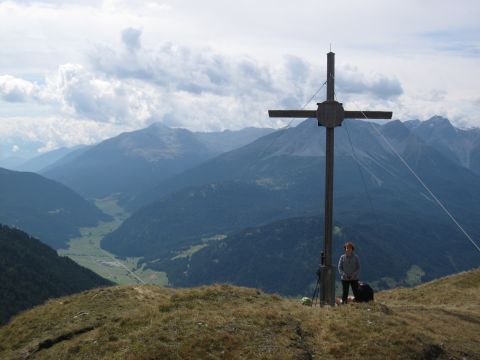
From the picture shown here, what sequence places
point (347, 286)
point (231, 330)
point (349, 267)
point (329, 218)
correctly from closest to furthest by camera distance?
point (231, 330) < point (329, 218) < point (349, 267) < point (347, 286)

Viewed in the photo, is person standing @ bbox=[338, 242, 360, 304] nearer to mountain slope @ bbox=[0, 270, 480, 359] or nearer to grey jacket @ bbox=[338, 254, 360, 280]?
grey jacket @ bbox=[338, 254, 360, 280]

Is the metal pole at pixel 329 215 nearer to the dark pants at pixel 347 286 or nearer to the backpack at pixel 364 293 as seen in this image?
the dark pants at pixel 347 286

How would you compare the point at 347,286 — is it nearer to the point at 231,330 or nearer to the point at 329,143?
the point at 329,143

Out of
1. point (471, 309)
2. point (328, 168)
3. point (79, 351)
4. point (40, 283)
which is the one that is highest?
point (328, 168)

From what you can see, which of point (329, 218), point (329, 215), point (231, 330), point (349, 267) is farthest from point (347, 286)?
point (231, 330)

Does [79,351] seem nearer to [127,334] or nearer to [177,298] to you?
[127,334]

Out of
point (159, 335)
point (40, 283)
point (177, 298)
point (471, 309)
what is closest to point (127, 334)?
point (159, 335)

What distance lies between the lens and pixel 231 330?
69.6 ft

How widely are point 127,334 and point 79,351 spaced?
6.79 feet

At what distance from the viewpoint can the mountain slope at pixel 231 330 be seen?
1975 cm

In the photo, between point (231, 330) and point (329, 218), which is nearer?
point (231, 330)

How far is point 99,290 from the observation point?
30859 millimetres

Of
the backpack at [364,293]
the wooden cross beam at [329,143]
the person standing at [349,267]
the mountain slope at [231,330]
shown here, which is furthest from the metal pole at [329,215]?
the mountain slope at [231,330]

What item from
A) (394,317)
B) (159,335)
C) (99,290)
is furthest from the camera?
(99,290)
